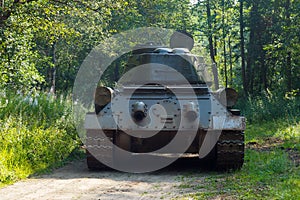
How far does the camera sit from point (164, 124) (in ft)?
23.5

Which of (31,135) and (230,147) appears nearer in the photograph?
(230,147)

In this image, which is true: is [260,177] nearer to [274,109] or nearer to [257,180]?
[257,180]

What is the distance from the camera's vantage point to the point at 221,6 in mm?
29062

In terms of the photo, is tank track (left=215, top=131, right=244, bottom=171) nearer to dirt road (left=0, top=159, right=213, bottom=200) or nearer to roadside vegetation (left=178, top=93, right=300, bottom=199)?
roadside vegetation (left=178, top=93, right=300, bottom=199)

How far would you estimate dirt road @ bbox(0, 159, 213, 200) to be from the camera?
17.9ft

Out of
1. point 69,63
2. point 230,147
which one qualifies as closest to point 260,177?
point 230,147

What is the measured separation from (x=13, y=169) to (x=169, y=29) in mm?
17485

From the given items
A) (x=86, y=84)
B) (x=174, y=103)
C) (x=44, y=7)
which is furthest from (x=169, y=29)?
(x=174, y=103)

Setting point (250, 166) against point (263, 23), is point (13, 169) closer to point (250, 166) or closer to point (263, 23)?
point (250, 166)

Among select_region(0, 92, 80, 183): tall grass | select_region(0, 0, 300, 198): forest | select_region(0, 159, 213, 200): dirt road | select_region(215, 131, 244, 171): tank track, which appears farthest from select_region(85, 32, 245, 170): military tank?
select_region(0, 92, 80, 183): tall grass

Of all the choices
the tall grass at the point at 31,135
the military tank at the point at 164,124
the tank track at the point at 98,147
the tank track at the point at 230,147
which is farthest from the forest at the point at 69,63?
the tank track at the point at 98,147

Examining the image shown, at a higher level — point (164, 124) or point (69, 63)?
point (69, 63)

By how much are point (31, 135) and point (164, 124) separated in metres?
2.32

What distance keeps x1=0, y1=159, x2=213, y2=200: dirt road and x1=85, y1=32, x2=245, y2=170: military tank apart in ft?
1.18
